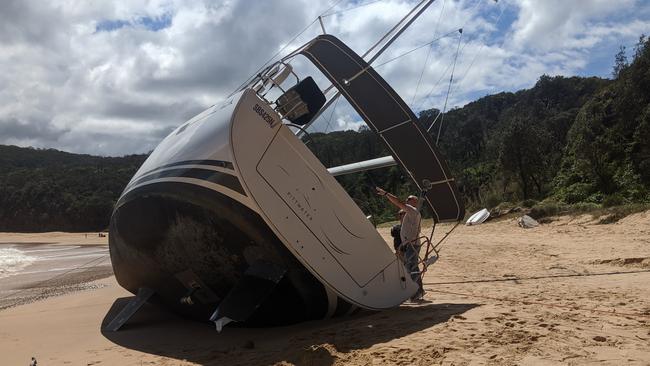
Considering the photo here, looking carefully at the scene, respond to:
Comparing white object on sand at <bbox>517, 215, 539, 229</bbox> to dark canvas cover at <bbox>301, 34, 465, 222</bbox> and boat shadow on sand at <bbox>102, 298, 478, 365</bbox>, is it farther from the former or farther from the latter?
boat shadow on sand at <bbox>102, 298, 478, 365</bbox>

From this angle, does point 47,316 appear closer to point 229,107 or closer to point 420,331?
point 229,107

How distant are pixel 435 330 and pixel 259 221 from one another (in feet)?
6.41

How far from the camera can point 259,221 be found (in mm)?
4977

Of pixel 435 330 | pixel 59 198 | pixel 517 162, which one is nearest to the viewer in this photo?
pixel 435 330

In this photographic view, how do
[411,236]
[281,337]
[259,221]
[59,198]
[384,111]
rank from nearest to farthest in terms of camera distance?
[259,221], [281,337], [411,236], [384,111], [59,198]

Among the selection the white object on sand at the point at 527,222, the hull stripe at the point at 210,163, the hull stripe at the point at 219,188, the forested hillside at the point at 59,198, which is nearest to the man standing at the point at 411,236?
the hull stripe at the point at 219,188

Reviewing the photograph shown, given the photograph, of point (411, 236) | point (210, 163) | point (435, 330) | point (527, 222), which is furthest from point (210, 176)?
point (527, 222)

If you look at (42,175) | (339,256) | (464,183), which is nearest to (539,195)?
(464,183)

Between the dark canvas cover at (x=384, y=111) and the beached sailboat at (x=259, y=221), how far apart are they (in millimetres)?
29

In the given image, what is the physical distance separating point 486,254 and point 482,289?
5.66 m

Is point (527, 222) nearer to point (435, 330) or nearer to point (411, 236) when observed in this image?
point (411, 236)

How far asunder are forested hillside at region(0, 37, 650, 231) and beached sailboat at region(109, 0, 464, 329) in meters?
1.01

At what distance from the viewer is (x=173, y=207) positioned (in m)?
5.54

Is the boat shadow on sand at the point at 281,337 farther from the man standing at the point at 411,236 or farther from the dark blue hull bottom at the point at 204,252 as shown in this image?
the man standing at the point at 411,236
